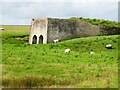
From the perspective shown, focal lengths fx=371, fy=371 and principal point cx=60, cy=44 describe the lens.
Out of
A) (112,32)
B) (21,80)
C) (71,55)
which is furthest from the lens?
(112,32)

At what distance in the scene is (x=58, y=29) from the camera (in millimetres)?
46594

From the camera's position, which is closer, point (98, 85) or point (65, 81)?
point (98, 85)

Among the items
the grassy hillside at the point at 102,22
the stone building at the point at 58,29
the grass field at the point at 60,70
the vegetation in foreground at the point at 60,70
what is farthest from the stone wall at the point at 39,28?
the grass field at the point at 60,70

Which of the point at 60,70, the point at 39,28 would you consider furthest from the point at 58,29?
the point at 60,70

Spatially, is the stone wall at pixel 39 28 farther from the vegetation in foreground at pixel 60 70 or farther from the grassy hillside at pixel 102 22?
the vegetation in foreground at pixel 60 70

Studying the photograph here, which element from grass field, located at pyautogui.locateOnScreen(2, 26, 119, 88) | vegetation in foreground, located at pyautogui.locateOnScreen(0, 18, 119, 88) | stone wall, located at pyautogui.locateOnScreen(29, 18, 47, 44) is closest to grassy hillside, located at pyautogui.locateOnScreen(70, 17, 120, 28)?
stone wall, located at pyautogui.locateOnScreen(29, 18, 47, 44)

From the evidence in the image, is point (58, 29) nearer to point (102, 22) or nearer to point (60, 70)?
point (102, 22)

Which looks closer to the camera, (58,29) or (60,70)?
(60,70)

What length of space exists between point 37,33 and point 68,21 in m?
4.31

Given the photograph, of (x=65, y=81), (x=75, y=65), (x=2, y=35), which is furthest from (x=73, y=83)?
(x=2, y=35)

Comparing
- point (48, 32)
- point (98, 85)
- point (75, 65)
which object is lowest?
point (98, 85)

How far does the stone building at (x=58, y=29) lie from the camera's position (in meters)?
46.1

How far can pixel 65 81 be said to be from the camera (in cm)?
1967

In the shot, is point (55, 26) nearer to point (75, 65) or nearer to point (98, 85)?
point (75, 65)
